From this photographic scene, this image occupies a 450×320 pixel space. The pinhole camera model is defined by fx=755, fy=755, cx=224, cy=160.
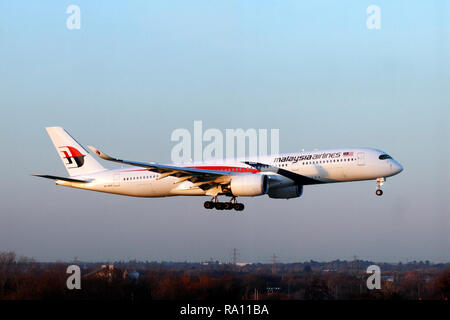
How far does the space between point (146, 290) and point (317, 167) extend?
16.6 metres

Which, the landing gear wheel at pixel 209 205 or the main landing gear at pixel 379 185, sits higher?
the main landing gear at pixel 379 185

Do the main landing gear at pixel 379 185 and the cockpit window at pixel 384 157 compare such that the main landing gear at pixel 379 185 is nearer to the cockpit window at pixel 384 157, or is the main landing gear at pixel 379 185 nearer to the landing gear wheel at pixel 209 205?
the cockpit window at pixel 384 157

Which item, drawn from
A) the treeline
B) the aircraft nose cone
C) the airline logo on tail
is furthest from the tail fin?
the aircraft nose cone

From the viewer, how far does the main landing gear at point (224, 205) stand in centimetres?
6372

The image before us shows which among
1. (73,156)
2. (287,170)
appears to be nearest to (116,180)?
(73,156)

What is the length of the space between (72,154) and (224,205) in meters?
17.7

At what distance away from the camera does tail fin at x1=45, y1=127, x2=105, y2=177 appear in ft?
235

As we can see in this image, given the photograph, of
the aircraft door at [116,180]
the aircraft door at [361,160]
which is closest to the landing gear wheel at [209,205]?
the aircraft door at [116,180]

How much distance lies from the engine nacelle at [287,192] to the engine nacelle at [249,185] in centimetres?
408

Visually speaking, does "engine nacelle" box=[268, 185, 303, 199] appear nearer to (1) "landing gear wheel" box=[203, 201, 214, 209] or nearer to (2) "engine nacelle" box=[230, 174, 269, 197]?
(2) "engine nacelle" box=[230, 174, 269, 197]

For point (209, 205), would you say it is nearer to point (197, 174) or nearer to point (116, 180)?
point (197, 174)
